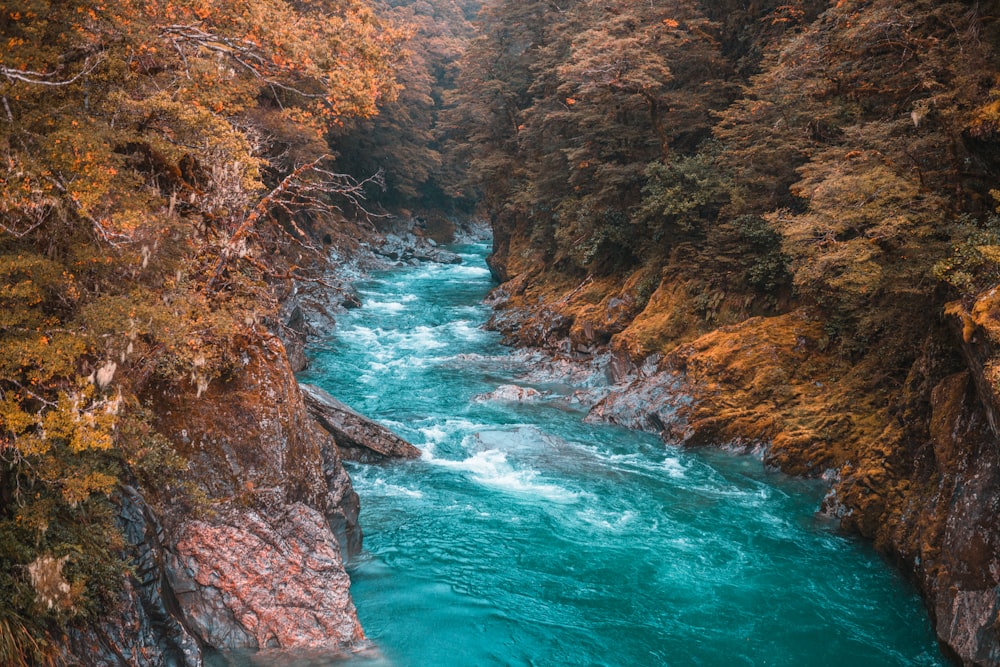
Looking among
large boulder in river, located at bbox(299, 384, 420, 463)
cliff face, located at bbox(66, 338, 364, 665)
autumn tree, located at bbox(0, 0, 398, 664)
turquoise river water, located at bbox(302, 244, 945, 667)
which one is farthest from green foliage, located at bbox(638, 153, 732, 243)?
cliff face, located at bbox(66, 338, 364, 665)

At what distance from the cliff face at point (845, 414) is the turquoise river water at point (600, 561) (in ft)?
1.99

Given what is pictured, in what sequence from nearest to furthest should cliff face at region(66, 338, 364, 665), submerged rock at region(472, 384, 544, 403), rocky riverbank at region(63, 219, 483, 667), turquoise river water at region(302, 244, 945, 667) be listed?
rocky riverbank at region(63, 219, 483, 667) < cliff face at region(66, 338, 364, 665) < turquoise river water at region(302, 244, 945, 667) < submerged rock at region(472, 384, 544, 403)

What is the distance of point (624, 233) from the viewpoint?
21.8 metres

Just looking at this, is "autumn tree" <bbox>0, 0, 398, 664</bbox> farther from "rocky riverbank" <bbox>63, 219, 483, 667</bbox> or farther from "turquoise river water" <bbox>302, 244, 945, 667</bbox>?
"turquoise river water" <bbox>302, 244, 945, 667</bbox>

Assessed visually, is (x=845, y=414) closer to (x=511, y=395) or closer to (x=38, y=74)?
(x=511, y=395)

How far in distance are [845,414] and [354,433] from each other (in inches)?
369

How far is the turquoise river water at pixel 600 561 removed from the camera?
8.17 meters

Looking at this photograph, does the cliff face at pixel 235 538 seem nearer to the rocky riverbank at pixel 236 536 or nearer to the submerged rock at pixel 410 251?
the rocky riverbank at pixel 236 536

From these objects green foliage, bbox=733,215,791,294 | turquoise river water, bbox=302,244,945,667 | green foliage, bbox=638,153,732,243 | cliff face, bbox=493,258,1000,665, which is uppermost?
green foliage, bbox=638,153,732,243

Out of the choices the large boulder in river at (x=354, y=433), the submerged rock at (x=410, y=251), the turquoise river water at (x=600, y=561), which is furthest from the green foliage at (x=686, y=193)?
the submerged rock at (x=410, y=251)

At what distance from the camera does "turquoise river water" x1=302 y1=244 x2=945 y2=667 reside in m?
8.17

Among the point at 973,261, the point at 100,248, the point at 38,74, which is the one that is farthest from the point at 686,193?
the point at 38,74

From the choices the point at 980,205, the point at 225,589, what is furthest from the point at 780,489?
the point at 225,589

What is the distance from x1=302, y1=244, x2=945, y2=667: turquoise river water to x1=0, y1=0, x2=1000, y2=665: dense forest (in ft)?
2.93
